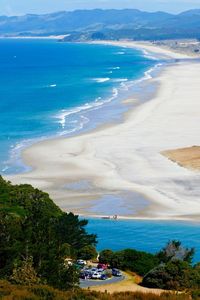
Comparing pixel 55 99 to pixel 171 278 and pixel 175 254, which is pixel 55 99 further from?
pixel 171 278

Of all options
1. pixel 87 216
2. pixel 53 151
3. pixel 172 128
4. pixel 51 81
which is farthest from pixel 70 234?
pixel 51 81

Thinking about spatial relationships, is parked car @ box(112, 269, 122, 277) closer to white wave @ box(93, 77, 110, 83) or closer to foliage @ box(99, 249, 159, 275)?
foliage @ box(99, 249, 159, 275)

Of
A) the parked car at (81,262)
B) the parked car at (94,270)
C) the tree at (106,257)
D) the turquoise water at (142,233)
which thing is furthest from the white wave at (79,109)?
the parked car at (94,270)

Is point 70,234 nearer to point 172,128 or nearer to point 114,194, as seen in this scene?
point 114,194

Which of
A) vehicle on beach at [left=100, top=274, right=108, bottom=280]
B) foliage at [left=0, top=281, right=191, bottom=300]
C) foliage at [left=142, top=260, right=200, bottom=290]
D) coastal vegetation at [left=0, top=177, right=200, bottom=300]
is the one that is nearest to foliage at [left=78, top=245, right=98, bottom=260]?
coastal vegetation at [left=0, top=177, right=200, bottom=300]

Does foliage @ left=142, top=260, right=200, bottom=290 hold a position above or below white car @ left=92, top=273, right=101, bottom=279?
above

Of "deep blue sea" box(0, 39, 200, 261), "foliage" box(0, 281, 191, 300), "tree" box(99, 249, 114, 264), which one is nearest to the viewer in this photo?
"foliage" box(0, 281, 191, 300)

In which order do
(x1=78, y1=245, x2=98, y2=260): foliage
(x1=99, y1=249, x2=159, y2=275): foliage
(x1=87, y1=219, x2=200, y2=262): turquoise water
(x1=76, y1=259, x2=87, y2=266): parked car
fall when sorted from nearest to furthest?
(x1=99, y1=249, x2=159, y2=275): foliage < (x1=76, y1=259, x2=87, y2=266): parked car < (x1=78, y1=245, x2=98, y2=260): foliage < (x1=87, y1=219, x2=200, y2=262): turquoise water
